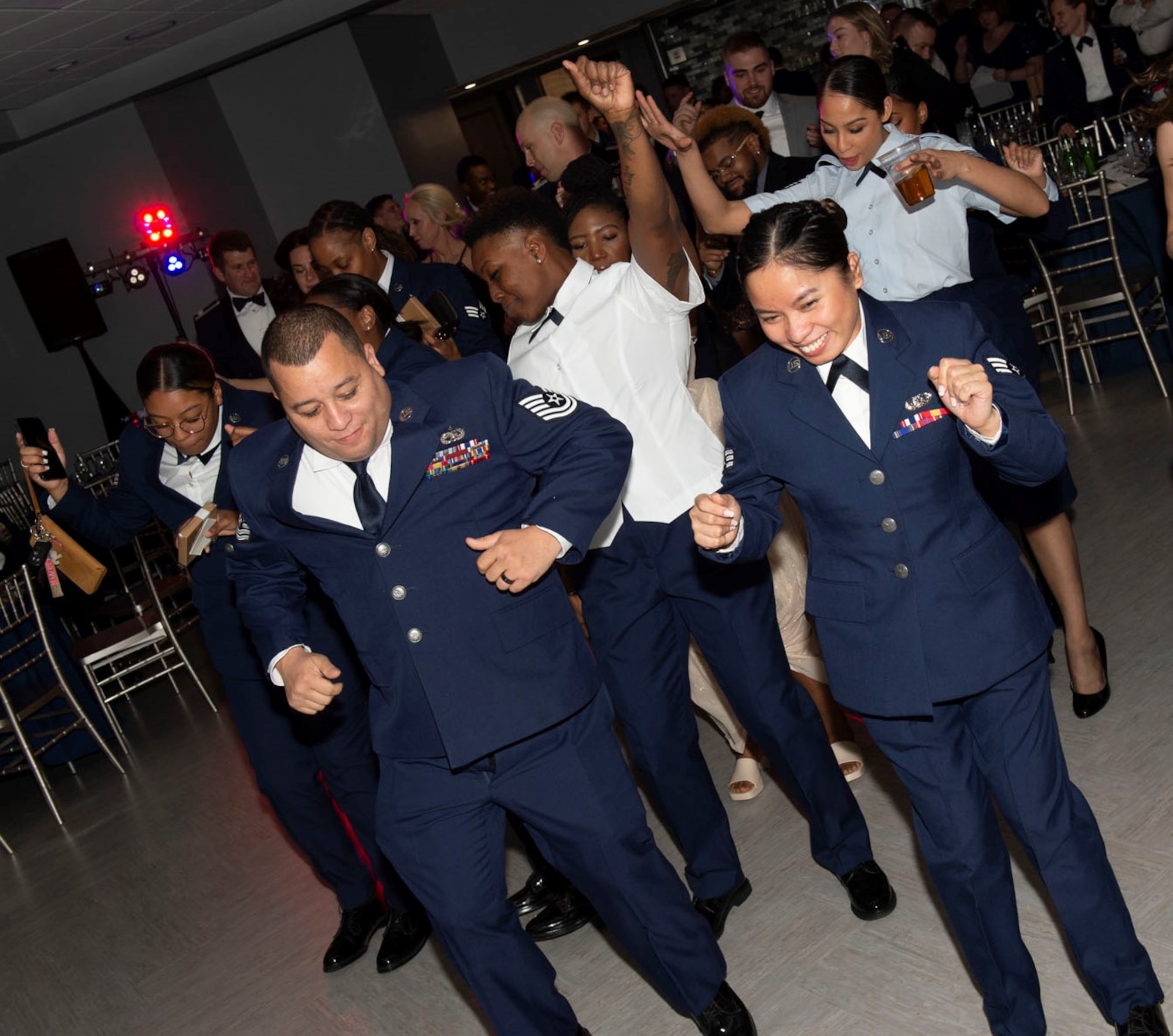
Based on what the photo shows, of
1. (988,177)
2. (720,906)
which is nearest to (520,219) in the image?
(988,177)

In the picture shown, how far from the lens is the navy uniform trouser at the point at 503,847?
→ 235cm

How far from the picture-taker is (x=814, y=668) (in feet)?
11.8

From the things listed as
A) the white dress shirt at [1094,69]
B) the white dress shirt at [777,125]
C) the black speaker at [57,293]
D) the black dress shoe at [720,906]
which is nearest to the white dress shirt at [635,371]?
the black dress shoe at [720,906]

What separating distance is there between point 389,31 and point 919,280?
10.3 metres

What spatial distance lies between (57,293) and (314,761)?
33.8ft

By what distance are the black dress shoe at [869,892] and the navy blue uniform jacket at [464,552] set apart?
961mm

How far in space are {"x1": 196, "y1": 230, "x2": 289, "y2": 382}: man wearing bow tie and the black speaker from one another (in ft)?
23.5

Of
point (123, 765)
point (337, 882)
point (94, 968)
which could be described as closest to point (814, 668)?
point (337, 882)

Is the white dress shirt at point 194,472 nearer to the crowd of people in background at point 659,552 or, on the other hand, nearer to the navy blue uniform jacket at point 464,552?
the crowd of people in background at point 659,552

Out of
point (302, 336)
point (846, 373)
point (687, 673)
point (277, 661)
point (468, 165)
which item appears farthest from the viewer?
point (468, 165)

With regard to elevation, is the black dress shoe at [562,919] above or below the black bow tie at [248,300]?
below

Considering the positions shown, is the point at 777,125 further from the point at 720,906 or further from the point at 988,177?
the point at 720,906

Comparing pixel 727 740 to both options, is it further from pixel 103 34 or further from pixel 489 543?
pixel 103 34

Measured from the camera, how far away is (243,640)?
3395 mm
